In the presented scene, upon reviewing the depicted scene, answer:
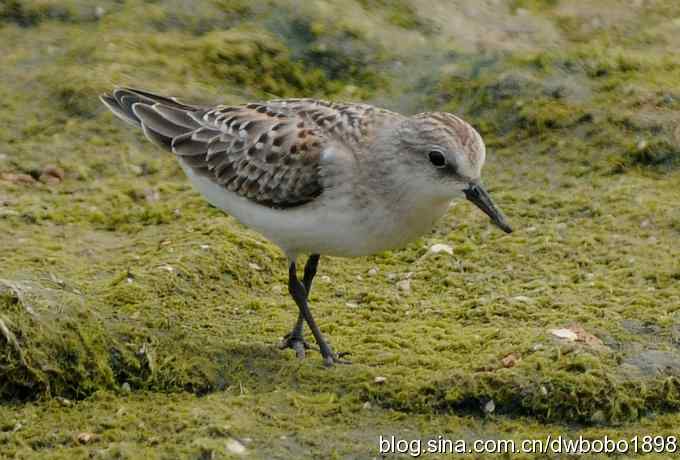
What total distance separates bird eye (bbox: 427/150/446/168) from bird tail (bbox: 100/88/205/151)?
1.99 metres

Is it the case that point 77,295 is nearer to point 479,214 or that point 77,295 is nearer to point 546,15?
point 479,214

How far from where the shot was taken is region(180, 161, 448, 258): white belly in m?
6.88

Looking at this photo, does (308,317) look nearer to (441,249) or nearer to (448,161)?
(448,161)

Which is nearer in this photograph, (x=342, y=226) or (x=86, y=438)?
(x=86, y=438)

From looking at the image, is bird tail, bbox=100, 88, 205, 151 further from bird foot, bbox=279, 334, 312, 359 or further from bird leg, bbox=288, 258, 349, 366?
bird foot, bbox=279, 334, 312, 359

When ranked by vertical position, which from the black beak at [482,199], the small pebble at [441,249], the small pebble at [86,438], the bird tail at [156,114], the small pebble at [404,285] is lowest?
the small pebble at [404,285]

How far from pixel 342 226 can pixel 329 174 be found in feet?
1.17

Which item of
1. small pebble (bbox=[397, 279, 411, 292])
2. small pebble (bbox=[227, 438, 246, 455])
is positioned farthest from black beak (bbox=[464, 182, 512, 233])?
small pebble (bbox=[227, 438, 246, 455])

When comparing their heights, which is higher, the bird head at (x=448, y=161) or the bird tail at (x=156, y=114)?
the bird head at (x=448, y=161)

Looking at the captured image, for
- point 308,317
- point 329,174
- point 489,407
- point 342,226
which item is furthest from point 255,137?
point 489,407

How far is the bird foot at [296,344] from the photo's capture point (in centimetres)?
732

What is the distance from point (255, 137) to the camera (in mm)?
7703

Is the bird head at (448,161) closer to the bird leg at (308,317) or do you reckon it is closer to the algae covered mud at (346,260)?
the algae covered mud at (346,260)

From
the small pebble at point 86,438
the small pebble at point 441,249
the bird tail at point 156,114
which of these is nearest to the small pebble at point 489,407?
the small pebble at point 86,438
